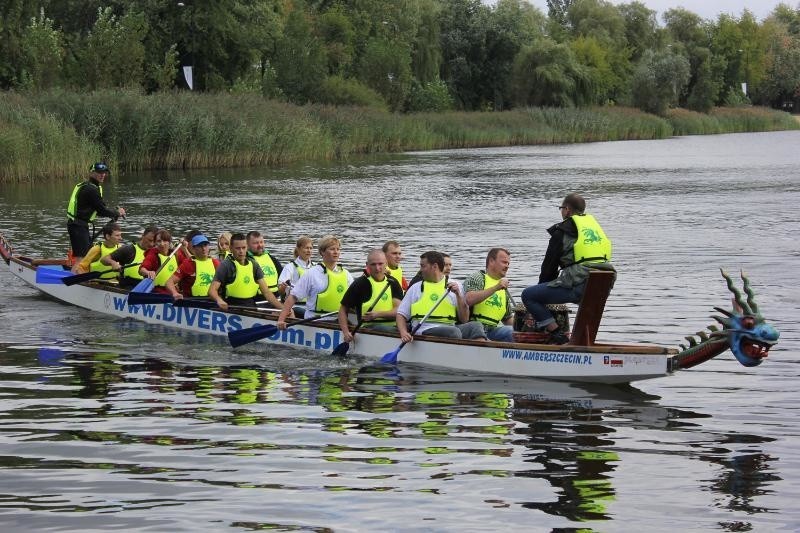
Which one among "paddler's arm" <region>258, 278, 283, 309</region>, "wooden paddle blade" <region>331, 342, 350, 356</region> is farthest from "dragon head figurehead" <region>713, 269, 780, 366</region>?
"paddler's arm" <region>258, 278, 283, 309</region>

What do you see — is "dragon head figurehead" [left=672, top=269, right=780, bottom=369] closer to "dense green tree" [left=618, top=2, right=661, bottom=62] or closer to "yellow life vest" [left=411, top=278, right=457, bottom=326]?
"yellow life vest" [left=411, top=278, right=457, bottom=326]

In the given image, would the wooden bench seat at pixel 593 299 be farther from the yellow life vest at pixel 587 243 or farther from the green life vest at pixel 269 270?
the green life vest at pixel 269 270

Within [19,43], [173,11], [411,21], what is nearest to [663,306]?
[19,43]

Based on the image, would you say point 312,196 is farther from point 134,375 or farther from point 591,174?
point 134,375

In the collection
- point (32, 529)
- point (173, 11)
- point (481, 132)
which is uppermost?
point (173, 11)

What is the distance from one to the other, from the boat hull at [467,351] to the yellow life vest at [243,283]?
33cm

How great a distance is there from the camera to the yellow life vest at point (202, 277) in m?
17.1

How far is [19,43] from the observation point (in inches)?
2117

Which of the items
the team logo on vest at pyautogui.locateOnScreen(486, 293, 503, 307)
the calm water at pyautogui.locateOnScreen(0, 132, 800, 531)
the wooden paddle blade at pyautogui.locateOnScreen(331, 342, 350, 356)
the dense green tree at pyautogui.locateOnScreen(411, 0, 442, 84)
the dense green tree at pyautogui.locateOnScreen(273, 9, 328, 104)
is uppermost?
the dense green tree at pyautogui.locateOnScreen(411, 0, 442, 84)

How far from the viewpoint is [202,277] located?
17109mm

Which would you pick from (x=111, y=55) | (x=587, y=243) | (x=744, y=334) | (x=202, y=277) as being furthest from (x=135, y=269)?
(x=111, y=55)

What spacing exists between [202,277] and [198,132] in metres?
28.6

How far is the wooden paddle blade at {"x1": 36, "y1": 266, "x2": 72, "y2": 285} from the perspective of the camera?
63.9 feet

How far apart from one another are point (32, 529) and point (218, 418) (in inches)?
128
